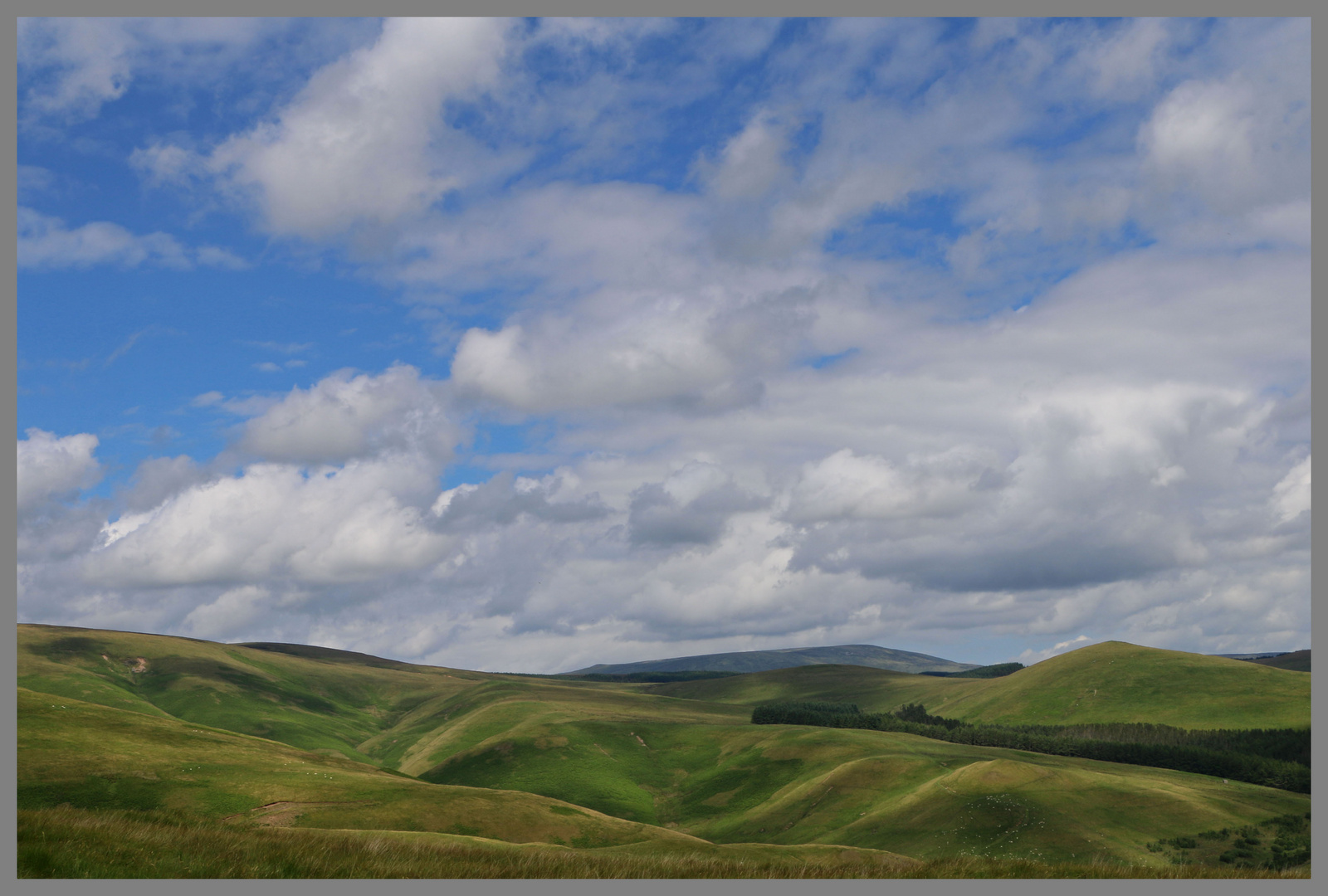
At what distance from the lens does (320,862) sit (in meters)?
18.4

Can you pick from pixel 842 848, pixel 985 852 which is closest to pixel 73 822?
pixel 842 848

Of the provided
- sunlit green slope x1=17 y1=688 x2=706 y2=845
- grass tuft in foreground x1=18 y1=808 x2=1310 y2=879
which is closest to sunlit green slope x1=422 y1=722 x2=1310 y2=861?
sunlit green slope x1=17 y1=688 x2=706 y2=845

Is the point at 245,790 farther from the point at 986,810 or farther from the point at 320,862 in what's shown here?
the point at 986,810

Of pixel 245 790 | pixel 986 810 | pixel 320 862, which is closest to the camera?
pixel 320 862

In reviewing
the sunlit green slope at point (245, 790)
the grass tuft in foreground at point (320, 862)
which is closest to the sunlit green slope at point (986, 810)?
the sunlit green slope at point (245, 790)

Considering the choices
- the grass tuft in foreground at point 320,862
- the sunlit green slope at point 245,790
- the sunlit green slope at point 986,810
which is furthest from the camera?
the sunlit green slope at point 986,810

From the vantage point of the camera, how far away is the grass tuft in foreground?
17172 millimetres

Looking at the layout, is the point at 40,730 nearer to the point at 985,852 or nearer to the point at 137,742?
the point at 137,742

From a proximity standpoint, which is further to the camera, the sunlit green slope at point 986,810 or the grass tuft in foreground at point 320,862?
the sunlit green slope at point 986,810

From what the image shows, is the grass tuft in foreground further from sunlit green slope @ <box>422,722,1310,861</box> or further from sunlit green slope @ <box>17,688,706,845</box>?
sunlit green slope @ <box>422,722,1310,861</box>

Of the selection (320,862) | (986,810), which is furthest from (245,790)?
(986,810)

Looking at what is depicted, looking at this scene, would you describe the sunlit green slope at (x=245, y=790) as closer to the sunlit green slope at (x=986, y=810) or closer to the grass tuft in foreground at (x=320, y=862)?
the sunlit green slope at (x=986, y=810)

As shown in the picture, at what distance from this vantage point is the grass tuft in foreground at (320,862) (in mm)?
17172

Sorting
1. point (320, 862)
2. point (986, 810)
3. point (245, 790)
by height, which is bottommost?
point (986, 810)
